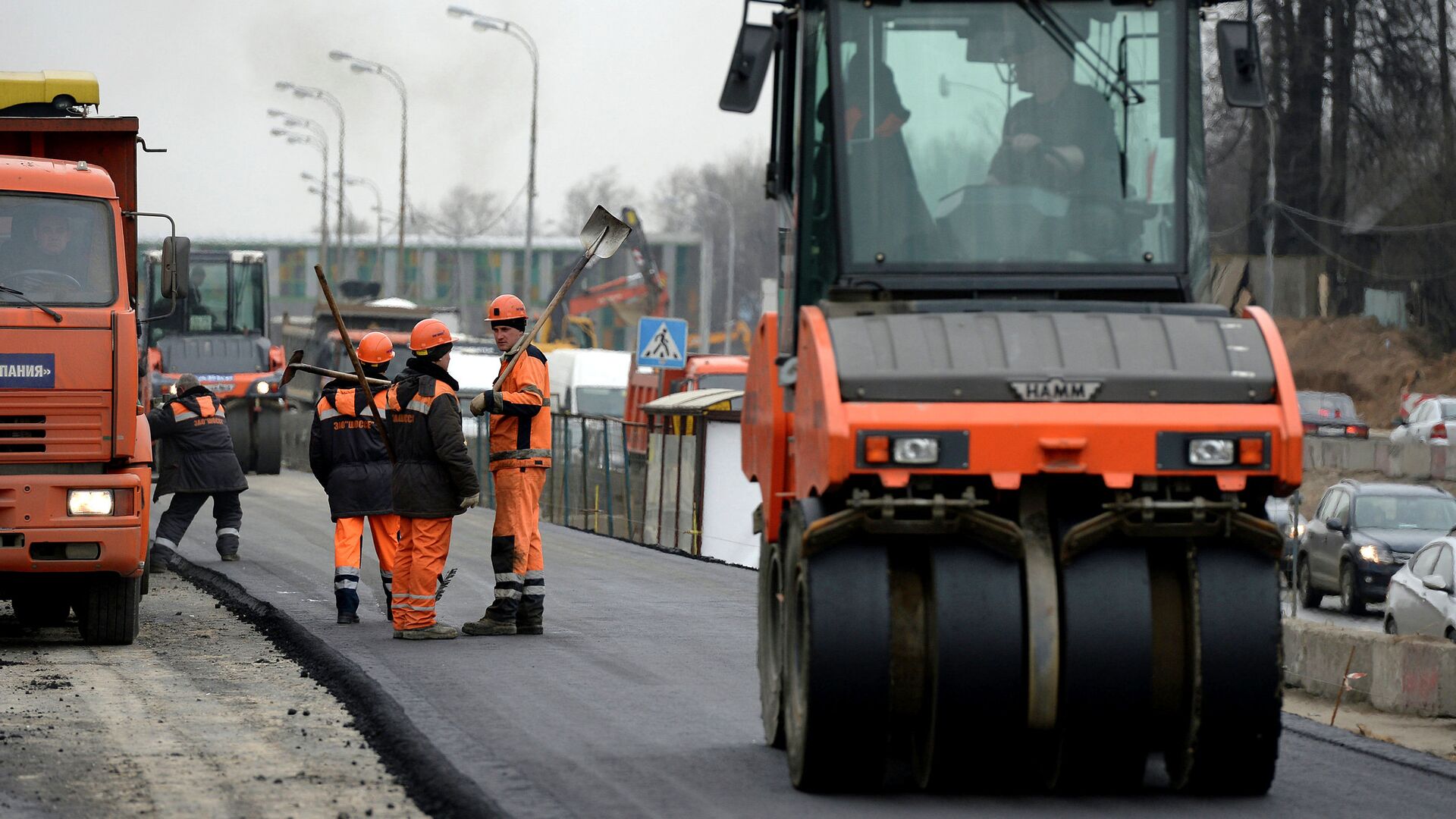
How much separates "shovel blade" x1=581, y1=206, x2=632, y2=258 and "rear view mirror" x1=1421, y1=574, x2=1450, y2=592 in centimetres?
760

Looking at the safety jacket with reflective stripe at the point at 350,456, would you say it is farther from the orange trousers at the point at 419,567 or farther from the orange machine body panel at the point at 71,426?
the orange machine body panel at the point at 71,426

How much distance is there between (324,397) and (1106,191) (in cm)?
757

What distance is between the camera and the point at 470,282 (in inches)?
4732

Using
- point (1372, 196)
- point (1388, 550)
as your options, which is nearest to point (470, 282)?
point (1372, 196)

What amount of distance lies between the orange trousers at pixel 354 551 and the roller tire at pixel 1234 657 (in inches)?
294

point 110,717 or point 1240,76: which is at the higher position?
point 1240,76

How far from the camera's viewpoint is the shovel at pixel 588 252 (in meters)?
12.6

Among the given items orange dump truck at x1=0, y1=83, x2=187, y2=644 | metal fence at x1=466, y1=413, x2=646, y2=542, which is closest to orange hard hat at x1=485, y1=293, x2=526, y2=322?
orange dump truck at x1=0, y1=83, x2=187, y2=644

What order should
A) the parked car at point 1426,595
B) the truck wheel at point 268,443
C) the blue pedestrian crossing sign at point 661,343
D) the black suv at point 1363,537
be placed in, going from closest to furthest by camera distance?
the parked car at point 1426,595
the black suv at point 1363,537
the blue pedestrian crossing sign at point 661,343
the truck wheel at point 268,443

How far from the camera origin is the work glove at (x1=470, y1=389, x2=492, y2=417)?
12312mm

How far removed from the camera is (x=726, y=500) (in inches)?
961

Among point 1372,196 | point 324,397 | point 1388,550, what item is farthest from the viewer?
point 1372,196

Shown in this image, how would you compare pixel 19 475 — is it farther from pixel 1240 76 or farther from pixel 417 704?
pixel 1240 76

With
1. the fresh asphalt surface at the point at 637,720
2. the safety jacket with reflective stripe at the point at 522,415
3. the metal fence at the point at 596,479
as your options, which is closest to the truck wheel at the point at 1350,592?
the metal fence at the point at 596,479
